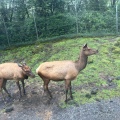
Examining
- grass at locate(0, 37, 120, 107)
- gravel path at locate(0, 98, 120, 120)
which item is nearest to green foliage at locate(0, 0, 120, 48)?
grass at locate(0, 37, 120, 107)

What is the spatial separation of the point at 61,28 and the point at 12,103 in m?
8.57

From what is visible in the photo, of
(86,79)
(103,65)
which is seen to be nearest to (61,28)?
(103,65)

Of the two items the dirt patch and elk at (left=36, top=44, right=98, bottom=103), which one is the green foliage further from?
elk at (left=36, top=44, right=98, bottom=103)

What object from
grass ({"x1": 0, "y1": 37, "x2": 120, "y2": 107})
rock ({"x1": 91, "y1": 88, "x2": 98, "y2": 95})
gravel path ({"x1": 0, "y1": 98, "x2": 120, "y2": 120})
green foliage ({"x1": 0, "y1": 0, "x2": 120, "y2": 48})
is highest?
green foliage ({"x1": 0, "y1": 0, "x2": 120, "y2": 48})

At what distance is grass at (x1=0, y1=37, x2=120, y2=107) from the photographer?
9452 millimetres

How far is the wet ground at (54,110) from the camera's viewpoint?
7840mm

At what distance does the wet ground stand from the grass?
394mm

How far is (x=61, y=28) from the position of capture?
16.5m

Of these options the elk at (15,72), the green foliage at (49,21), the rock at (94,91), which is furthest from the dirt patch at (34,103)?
the green foliage at (49,21)

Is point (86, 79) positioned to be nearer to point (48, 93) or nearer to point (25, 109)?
point (48, 93)

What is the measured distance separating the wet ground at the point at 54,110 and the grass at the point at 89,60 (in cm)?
39

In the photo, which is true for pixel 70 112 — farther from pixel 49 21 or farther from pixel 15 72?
pixel 49 21

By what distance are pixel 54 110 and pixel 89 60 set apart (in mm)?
4543

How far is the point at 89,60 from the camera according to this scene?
39.8 feet
